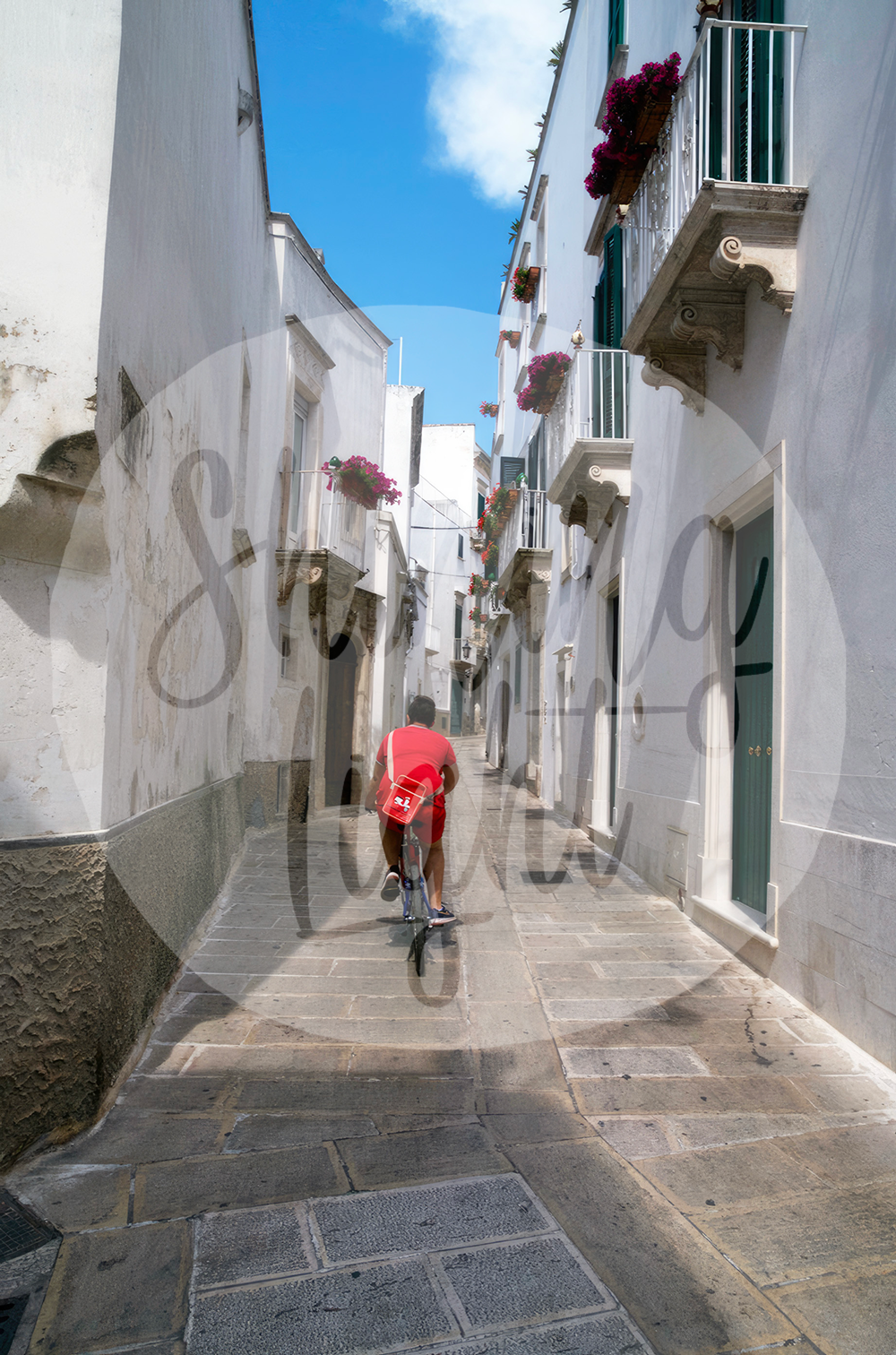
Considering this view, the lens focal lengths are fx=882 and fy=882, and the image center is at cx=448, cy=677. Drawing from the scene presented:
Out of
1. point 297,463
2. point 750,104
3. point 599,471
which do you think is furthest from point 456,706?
point 750,104

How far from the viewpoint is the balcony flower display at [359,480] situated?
12.6m

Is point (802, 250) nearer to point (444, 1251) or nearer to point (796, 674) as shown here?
point (796, 674)

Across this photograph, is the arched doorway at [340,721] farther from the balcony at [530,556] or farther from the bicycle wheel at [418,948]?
the bicycle wheel at [418,948]

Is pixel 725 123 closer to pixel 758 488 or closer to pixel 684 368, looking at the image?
pixel 684 368

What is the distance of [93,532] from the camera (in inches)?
123

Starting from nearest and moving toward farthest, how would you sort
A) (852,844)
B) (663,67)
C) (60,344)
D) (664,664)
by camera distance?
(60,344) → (852,844) → (663,67) → (664,664)

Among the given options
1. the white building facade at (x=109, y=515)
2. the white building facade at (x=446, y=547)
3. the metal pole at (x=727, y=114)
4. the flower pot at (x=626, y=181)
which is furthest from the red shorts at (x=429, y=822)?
the white building facade at (x=446, y=547)

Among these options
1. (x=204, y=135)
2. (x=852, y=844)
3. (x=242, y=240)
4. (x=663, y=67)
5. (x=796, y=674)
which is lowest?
(x=852, y=844)

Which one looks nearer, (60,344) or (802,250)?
(60,344)

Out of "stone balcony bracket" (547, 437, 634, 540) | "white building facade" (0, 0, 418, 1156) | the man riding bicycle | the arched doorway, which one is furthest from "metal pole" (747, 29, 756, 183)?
the arched doorway

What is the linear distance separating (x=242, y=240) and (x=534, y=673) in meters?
10.1

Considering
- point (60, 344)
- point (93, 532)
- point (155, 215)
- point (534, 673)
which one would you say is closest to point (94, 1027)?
point (93, 532)

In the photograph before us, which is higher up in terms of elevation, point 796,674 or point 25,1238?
point 796,674

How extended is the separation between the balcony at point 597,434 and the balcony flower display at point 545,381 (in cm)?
177
